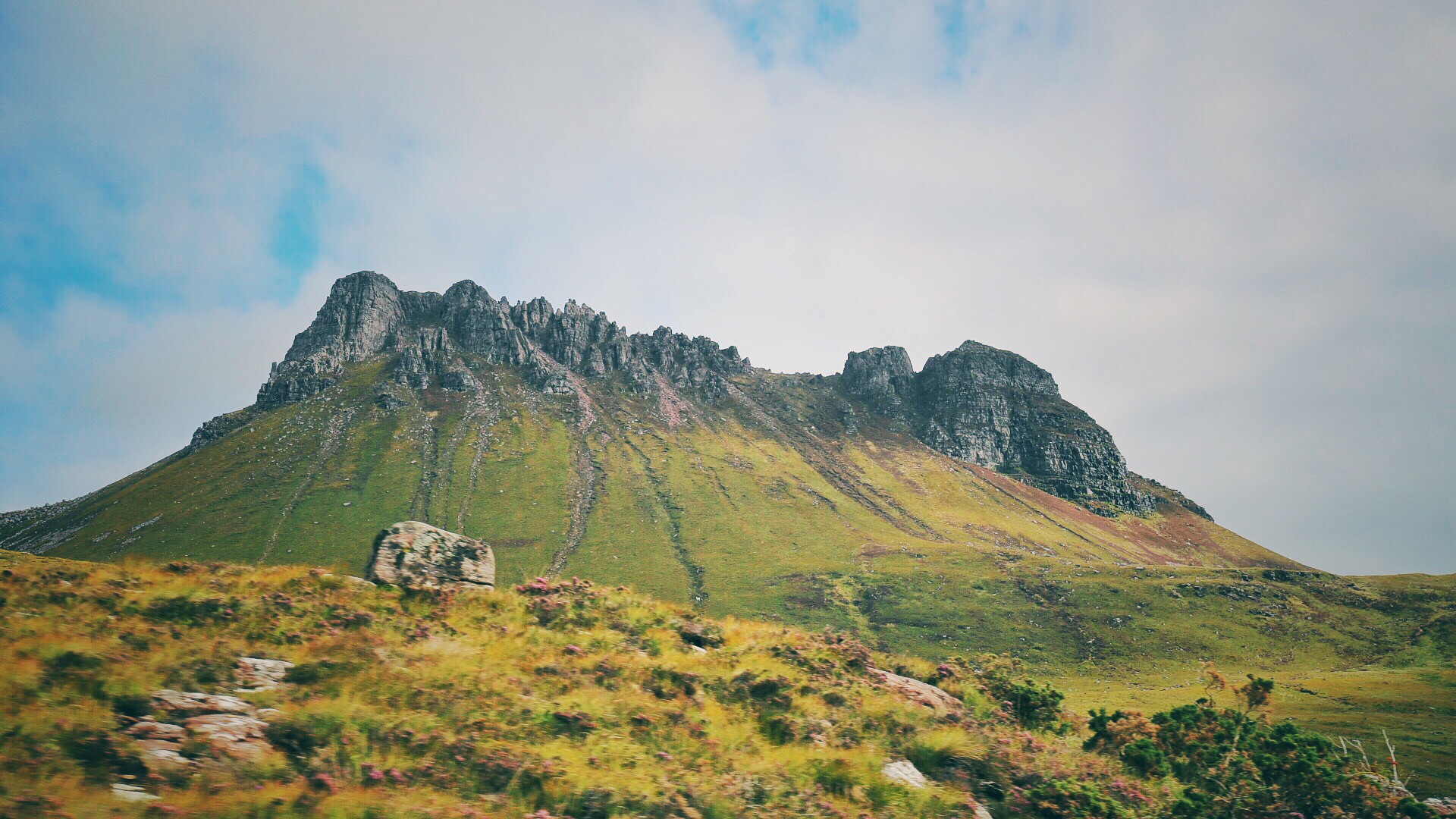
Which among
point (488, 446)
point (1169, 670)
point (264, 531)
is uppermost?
point (488, 446)

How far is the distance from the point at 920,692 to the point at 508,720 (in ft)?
44.8

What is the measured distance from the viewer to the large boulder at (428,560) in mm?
21797

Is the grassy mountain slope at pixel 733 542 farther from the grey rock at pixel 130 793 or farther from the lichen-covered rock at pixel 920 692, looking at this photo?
the grey rock at pixel 130 793

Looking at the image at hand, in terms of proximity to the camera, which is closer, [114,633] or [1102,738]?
[114,633]

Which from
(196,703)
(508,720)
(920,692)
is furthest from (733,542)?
(196,703)

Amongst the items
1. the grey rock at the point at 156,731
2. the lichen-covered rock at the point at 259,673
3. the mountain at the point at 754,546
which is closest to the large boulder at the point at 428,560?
the lichen-covered rock at the point at 259,673

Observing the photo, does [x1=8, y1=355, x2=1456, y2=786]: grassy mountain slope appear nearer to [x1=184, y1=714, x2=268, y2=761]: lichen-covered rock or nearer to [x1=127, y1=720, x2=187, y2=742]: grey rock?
[x1=184, y1=714, x2=268, y2=761]: lichen-covered rock

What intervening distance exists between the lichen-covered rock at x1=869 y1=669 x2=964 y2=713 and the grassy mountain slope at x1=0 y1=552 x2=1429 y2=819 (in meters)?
0.28

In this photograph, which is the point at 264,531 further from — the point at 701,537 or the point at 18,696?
the point at 18,696

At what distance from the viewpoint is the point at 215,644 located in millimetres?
14148

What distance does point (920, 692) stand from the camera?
20.8 m

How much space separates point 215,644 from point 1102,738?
1115 inches

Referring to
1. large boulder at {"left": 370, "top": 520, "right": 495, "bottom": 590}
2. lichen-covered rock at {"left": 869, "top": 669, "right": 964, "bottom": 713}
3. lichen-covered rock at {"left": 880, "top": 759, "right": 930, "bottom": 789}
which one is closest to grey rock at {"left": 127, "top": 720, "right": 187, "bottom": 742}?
large boulder at {"left": 370, "top": 520, "right": 495, "bottom": 590}

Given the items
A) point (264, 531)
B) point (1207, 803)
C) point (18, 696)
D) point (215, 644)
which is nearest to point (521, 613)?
point (215, 644)
